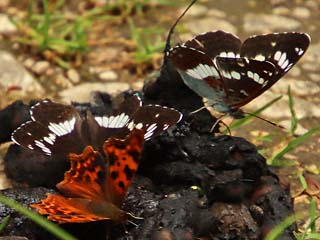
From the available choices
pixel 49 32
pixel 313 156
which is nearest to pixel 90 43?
pixel 49 32

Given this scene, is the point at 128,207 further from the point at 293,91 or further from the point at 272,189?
the point at 293,91

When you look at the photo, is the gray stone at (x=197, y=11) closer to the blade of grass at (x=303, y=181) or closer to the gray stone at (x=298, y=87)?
the gray stone at (x=298, y=87)

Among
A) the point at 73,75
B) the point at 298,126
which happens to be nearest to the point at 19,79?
the point at 73,75

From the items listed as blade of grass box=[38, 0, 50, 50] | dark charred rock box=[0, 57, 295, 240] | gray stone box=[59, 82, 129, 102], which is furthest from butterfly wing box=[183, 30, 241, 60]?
blade of grass box=[38, 0, 50, 50]

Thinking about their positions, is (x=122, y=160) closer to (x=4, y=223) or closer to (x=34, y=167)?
(x=4, y=223)

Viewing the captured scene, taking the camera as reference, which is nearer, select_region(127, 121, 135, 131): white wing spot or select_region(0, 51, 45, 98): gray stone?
select_region(127, 121, 135, 131): white wing spot

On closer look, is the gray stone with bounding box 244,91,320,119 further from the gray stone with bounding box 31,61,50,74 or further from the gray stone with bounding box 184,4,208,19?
the gray stone with bounding box 31,61,50,74

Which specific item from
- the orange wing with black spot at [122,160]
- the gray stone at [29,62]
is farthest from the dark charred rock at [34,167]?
the gray stone at [29,62]
